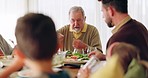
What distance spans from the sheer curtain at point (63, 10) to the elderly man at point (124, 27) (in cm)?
225

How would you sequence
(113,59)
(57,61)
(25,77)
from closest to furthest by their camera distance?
(113,59) < (25,77) < (57,61)

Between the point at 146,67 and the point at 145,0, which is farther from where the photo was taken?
the point at 145,0

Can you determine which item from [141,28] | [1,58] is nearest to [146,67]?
[141,28]

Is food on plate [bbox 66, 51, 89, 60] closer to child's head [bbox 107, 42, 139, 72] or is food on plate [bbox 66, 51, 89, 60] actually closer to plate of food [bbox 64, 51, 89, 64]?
plate of food [bbox 64, 51, 89, 64]

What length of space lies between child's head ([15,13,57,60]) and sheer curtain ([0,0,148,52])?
3494 mm

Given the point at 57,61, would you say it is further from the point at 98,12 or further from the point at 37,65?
the point at 98,12

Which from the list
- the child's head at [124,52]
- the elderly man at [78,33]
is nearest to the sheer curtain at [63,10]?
the elderly man at [78,33]

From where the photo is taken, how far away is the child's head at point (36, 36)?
1.17 meters

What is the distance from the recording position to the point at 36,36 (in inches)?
45.8

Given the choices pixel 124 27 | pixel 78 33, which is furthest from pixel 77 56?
pixel 124 27

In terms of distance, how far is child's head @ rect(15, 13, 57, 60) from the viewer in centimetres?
117

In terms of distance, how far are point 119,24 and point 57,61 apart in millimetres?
663

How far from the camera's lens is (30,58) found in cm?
117

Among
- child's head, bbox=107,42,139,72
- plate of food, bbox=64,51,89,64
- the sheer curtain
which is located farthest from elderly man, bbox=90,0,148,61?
the sheer curtain
